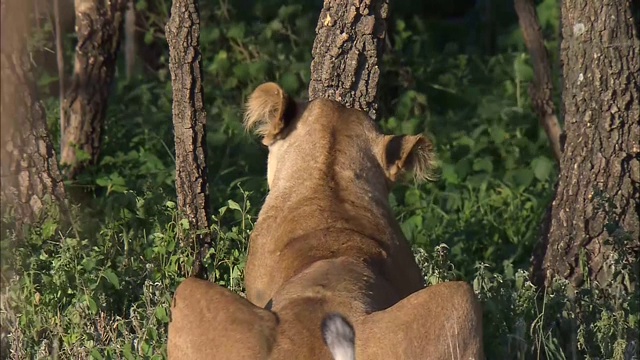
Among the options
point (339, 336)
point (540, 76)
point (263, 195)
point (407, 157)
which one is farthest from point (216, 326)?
point (540, 76)

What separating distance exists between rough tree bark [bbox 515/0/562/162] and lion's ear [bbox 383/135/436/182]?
3.22 metres

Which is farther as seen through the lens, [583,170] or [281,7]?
[281,7]

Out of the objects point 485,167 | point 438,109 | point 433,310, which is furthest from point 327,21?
point 438,109

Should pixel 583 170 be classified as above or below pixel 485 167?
above

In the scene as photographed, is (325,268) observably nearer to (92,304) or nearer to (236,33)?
(92,304)

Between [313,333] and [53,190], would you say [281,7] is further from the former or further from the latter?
[313,333]

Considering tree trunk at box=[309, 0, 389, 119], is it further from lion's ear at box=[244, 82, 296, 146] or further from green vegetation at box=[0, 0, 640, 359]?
lion's ear at box=[244, 82, 296, 146]

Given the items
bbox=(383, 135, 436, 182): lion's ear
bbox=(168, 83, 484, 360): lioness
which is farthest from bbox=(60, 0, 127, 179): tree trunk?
bbox=(383, 135, 436, 182): lion's ear

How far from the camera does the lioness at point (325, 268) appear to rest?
3.92 metres

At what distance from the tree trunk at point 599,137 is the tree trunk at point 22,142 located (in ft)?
8.19

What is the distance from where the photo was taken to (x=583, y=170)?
6.02 metres

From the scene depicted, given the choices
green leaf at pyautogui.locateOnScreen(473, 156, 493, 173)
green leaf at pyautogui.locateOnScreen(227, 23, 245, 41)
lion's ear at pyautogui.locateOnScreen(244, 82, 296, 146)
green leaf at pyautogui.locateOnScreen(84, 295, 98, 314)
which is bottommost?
green leaf at pyautogui.locateOnScreen(473, 156, 493, 173)

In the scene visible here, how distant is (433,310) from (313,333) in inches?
15.2

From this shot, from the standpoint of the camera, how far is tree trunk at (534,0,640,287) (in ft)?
19.5
